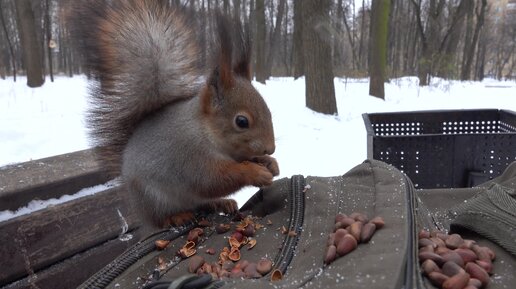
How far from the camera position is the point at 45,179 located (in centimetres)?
160

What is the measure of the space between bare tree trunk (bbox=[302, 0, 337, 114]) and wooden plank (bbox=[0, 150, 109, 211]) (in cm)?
354

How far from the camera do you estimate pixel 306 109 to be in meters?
5.26

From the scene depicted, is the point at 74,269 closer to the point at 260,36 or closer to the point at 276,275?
the point at 276,275

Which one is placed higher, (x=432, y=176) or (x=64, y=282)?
(x=432, y=176)

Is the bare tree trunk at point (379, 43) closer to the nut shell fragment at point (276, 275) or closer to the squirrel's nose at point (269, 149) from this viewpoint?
the squirrel's nose at point (269, 149)

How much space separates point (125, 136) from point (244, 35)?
454 millimetres

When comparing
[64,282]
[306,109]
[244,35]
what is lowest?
[64,282]

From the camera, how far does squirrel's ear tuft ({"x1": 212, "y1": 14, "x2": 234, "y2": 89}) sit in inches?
43.1

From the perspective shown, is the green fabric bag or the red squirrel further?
the red squirrel

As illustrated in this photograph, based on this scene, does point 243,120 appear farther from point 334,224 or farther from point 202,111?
point 334,224

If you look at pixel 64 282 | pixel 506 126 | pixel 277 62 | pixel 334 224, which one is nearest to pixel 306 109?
pixel 506 126

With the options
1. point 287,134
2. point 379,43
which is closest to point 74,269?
point 287,134

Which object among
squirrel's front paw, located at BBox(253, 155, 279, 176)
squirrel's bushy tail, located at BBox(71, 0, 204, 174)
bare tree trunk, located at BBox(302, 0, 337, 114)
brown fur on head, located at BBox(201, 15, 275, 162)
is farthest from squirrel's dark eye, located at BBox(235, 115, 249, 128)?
bare tree trunk, located at BBox(302, 0, 337, 114)

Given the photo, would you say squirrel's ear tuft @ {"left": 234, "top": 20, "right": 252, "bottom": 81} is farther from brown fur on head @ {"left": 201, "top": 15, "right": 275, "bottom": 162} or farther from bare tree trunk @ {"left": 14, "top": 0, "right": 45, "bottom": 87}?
bare tree trunk @ {"left": 14, "top": 0, "right": 45, "bottom": 87}
